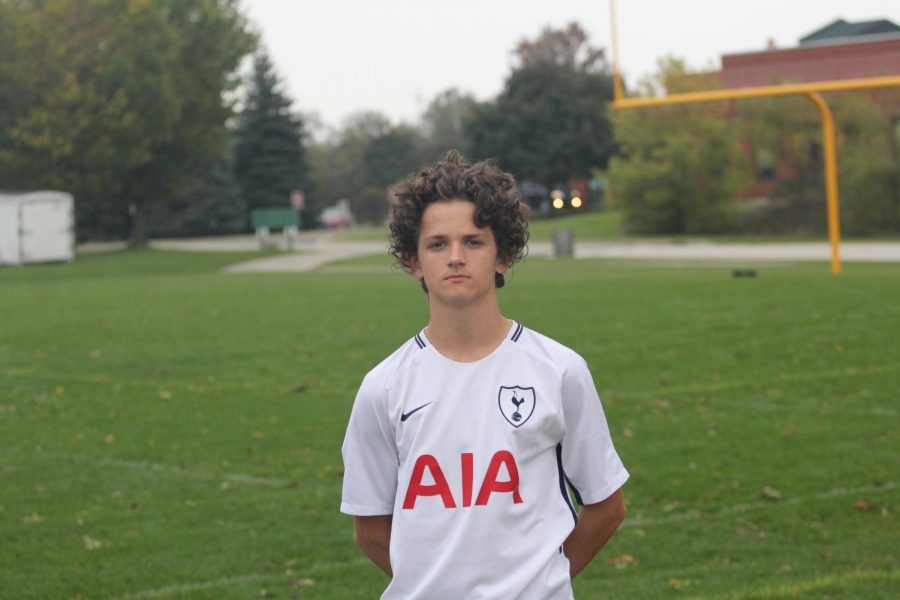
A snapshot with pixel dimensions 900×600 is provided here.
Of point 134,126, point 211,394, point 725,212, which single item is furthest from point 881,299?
point 134,126

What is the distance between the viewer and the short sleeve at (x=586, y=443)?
3.11m

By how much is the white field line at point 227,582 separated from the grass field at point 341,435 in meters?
0.02

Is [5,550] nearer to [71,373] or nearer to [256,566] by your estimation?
[256,566]

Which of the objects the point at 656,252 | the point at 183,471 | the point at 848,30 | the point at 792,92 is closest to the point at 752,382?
the point at 183,471

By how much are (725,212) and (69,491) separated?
1763 inches

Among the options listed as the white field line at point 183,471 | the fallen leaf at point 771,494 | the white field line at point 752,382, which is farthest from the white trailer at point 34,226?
the fallen leaf at point 771,494

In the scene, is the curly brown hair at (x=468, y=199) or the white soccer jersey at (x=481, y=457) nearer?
the white soccer jersey at (x=481, y=457)

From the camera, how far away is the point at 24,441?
35.5ft

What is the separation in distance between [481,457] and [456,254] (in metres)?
0.46

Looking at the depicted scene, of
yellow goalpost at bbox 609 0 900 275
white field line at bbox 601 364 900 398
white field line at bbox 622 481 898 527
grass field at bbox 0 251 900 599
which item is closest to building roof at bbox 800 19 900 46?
yellow goalpost at bbox 609 0 900 275

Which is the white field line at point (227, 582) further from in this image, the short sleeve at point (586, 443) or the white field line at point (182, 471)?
the short sleeve at point (586, 443)

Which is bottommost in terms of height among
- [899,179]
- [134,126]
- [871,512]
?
[871,512]

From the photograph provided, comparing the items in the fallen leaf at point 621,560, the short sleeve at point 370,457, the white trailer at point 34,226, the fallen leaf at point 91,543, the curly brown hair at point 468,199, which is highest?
the white trailer at point 34,226

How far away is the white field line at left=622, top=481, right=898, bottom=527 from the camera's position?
7.76 metres
